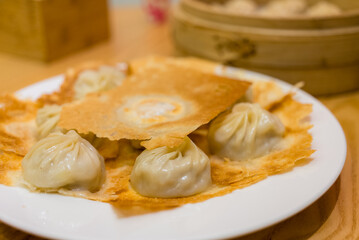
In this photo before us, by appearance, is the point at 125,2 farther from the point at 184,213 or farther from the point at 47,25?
the point at 184,213

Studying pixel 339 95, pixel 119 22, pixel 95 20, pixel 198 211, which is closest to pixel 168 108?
pixel 198 211

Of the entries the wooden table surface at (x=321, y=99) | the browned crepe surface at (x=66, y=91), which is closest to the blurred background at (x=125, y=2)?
the wooden table surface at (x=321, y=99)

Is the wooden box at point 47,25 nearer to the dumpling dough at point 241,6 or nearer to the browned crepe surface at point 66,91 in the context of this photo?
the browned crepe surface at point 66,91

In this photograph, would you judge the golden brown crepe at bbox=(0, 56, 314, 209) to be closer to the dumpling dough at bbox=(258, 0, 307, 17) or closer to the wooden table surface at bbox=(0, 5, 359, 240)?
the wooden table surface at bbox=(0, 5, 359, 240)

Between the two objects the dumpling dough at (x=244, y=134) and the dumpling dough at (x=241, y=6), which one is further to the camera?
the dumpling dough at (x=241, y=6)

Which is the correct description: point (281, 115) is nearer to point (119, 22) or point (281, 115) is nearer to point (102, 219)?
point (102, 219)
